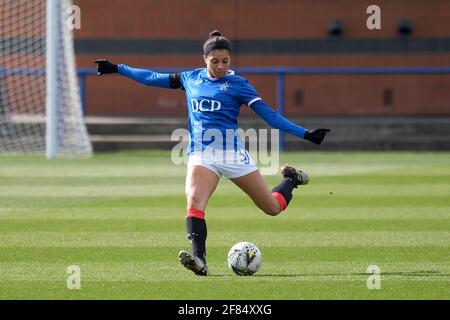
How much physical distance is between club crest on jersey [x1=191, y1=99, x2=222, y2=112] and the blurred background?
1855cm

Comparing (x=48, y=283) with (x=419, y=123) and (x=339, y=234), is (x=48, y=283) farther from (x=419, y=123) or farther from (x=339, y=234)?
(x=419, y=123)

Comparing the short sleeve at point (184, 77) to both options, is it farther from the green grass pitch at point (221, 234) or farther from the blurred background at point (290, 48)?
the blurred background at point (290, 48)

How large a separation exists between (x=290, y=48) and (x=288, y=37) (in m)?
0.29

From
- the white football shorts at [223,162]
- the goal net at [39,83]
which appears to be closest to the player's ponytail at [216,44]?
the white football shorts at [223,162]

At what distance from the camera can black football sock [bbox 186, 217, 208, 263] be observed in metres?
8.94

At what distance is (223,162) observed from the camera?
9227mm

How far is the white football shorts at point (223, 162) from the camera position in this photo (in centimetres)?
923

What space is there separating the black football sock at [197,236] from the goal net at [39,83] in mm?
12406

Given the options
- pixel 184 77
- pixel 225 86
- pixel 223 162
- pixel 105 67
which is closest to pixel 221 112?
pixel 225 86

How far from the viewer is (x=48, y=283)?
332 inches

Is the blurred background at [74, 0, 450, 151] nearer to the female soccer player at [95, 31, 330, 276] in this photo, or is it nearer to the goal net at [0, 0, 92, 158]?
the goal net at [0, 0, 92, 158]

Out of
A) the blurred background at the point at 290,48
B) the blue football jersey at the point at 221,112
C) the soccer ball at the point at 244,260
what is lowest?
the soccer ball at the point at 244,260

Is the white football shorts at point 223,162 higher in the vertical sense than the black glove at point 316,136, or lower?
lower

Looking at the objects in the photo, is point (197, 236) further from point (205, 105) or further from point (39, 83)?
point (39, 83)
